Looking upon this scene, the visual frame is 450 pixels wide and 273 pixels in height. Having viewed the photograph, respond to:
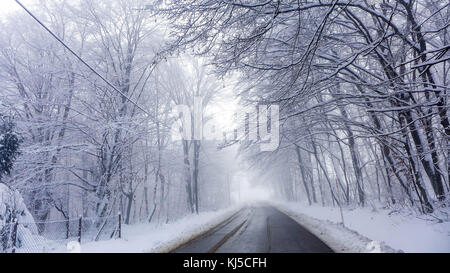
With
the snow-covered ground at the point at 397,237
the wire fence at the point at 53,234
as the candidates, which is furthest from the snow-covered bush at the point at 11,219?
the snow-covered ground at the point at 397,237

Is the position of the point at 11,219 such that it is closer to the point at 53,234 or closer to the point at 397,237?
the point at 53,234

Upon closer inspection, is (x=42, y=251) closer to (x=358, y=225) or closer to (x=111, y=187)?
(x=111, y=187)

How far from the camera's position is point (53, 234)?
37.4 ft

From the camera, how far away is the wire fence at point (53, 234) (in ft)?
22.7

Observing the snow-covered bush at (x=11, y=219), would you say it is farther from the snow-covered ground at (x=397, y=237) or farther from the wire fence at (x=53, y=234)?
the snow-covered ground at (x=397, y=237)

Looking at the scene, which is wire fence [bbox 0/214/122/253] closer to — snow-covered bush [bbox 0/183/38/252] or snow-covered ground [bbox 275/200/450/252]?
snow-covered bush [bbox 0/183/38/252]

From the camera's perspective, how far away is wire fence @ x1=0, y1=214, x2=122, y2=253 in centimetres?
693

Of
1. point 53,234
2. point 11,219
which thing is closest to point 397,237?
point 11,219

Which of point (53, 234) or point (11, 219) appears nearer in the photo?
point (11, 219)

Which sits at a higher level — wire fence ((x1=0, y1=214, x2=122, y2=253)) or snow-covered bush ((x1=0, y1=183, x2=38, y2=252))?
snow-covered bush ((x1=0, y1=183, x2=38, y2=252))

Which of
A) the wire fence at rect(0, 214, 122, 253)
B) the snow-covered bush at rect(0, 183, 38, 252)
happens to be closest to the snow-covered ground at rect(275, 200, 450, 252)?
the wire fence at rect(0, 214, 122, 253)
